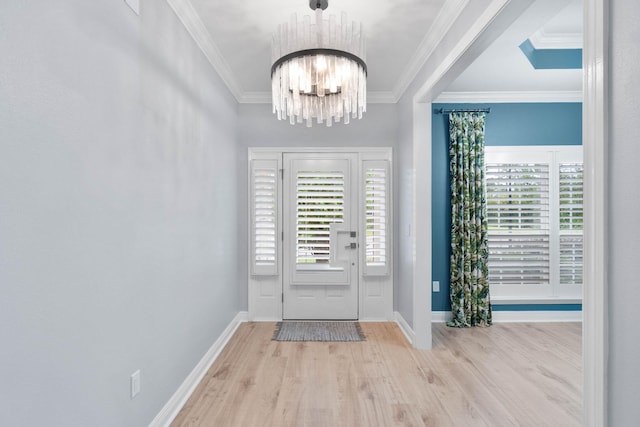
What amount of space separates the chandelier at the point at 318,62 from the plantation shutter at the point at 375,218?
6.12ft

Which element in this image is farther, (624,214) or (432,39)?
(432,39)

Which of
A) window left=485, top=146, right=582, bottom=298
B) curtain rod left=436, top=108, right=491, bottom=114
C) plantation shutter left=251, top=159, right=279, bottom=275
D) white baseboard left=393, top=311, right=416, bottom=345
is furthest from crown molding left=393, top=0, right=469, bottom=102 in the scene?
white baseboard left=393, top=311, right=416, bottom=345

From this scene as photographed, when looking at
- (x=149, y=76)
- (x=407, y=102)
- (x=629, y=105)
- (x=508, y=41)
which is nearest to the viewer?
(x=629, y=105)

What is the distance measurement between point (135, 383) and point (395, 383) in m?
1.84

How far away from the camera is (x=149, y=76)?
1909 millimetres

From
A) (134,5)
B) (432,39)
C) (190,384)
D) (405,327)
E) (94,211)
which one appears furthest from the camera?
(405,327)

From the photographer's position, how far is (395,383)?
103 inches

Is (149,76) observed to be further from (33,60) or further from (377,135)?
(377,135)

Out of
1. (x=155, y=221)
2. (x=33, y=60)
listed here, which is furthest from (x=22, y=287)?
(x=155, y=221)

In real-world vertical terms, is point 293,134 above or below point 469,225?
above

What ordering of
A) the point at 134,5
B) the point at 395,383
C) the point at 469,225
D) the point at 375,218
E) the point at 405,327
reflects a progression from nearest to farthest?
the point at 134,5
the point at 395,383
the point at 405,327
the point at 469,225
the point at 375,218

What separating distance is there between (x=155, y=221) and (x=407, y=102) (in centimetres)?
284

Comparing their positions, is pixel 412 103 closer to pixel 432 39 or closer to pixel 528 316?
pixel 432 39

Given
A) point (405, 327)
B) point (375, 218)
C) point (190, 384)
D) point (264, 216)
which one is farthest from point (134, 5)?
point (405, 327)
